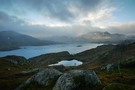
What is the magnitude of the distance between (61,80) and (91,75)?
4974mm

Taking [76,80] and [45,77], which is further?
[45,77]

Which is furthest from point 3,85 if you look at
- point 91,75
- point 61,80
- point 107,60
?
point 107,60

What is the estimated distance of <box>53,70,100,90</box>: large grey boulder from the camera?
28.4m

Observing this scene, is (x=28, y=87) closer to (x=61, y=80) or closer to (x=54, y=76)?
(x=54, y=76)

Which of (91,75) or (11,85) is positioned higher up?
(91,75)

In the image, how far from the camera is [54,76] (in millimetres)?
34875

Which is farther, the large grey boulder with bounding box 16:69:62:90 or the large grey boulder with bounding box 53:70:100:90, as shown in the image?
the large grey boulder with bounding box 16:69:62:90

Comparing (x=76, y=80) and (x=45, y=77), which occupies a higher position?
(x=76, y=80)

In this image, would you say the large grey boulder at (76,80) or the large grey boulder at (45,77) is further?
the large grey boulder at (45,77)

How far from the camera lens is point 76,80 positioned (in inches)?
1129

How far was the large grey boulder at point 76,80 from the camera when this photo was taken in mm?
28406

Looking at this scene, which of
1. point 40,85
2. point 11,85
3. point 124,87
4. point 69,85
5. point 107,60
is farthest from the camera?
point 107,60

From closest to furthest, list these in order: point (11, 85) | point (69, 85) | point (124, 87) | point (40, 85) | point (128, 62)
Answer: point (124, 87) → point (69, 85) → point (40, 85) → point (11, 85) → point (128, 62)

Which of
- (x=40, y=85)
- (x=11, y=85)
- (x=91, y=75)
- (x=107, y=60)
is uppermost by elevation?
(x=91, y=75)
